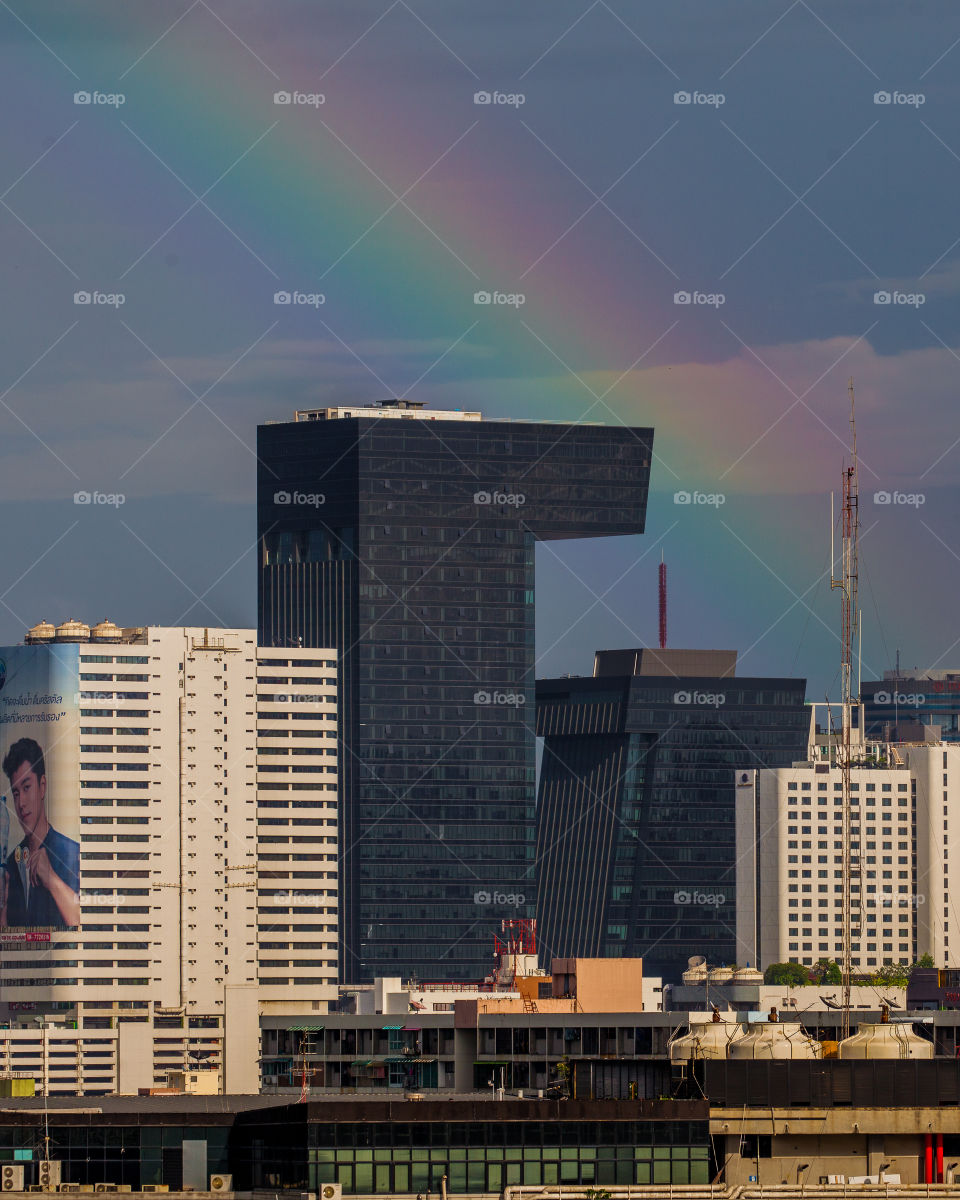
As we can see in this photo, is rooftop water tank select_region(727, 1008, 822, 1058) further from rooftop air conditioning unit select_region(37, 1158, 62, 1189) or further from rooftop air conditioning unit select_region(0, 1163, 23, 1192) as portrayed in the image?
rooftop air conditioning unit select_region(0, 1163, 23, 1192)

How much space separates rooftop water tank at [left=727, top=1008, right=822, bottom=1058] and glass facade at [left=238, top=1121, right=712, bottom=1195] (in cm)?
325

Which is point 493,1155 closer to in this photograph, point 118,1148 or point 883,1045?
point 883,1045

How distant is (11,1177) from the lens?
→ 308 feet

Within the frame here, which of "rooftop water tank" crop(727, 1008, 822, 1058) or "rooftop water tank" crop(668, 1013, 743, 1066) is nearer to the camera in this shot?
"rooftop water tank" crop(727, 1008, 822, 1058)

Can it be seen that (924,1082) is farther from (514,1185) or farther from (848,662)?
(848,662)

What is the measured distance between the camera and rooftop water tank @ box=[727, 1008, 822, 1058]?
302 ft

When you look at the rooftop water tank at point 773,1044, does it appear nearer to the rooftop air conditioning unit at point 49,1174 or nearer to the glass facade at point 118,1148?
the glass facade at point 118,1148

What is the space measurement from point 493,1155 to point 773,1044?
27.3ft

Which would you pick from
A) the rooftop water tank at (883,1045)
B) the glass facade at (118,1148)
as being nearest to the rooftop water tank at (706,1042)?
the rooftop water tank at (883,1045)

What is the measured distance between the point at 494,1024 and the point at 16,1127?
56.3m

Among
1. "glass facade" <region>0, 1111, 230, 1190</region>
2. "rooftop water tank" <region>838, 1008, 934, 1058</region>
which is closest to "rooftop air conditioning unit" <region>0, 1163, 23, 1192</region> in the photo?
"glass facade" <region>0, 1111, 230, 1190</region>

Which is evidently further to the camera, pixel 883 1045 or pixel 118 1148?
pixel 118 1148

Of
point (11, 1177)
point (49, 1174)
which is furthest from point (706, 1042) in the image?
point (11, 1177)

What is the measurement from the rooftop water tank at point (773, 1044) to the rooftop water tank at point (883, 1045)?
1.00 meters
